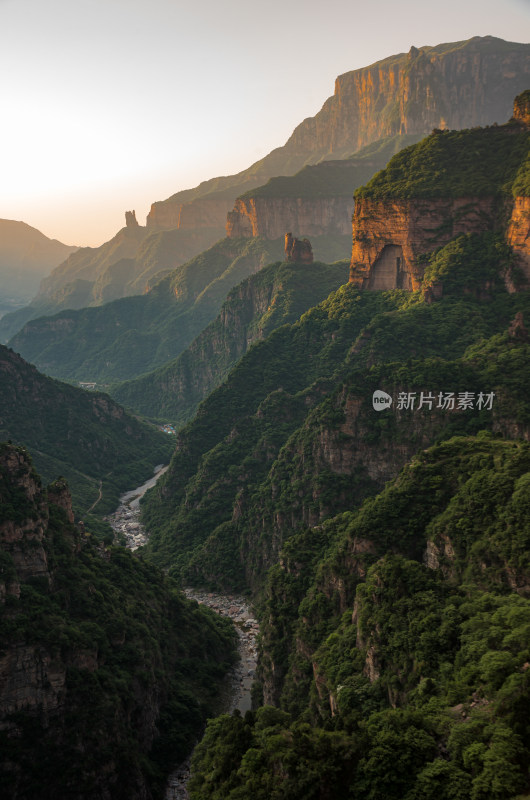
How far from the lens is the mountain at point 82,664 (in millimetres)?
50781

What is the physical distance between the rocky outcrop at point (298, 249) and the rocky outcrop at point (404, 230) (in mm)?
38187

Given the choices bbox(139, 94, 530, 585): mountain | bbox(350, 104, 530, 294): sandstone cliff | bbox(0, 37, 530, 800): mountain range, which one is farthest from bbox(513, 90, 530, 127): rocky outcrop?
bbox(139, 94, 530, 585): mountain

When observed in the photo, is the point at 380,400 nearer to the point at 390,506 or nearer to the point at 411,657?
the point at 390,506

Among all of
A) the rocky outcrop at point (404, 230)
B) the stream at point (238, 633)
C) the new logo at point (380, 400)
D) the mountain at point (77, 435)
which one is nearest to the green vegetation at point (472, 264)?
the rocky outcrop at point (404, 230)

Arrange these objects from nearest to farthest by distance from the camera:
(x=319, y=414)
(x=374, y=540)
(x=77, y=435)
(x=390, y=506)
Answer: (x=374, y=540) → (x=390, y=506) → (x=319, y=414) → (x=77, y=435)

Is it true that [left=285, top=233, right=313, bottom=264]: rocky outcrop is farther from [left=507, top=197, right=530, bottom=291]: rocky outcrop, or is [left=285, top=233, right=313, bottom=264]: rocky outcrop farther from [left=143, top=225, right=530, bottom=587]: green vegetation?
[left=507, top=197, right=530, bottom=291]: rocky outcrop

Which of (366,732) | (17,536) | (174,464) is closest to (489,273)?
(174,464)

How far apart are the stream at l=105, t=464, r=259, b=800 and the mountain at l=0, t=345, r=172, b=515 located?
6.89 metres

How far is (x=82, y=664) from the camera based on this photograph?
181ft

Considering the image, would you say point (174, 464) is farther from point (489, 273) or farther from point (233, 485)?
point (489, 273)

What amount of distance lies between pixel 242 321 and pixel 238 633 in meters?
111

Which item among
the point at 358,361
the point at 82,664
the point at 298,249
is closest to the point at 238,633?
the point at 82,664

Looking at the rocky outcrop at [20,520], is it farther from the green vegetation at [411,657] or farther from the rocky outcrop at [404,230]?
the rocky outcrop at [404,230]

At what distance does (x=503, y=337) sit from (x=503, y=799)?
5923cm
